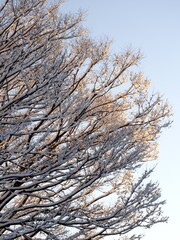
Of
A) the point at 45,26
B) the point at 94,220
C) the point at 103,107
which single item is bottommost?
the point at 94,220

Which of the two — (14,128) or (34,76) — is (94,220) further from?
(34,76)

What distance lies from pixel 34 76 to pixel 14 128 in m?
1.21

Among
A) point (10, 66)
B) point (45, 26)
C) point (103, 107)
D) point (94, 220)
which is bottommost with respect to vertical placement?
point (94, 220)

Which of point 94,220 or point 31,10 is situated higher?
point 31,10

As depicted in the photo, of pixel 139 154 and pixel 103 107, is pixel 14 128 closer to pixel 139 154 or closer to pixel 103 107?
pixel 139 154

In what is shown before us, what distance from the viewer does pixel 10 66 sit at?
575cm

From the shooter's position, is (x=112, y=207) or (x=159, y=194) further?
(x=112, y=207)

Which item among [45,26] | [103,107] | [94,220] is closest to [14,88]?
[45,26]

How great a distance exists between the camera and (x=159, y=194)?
650cm

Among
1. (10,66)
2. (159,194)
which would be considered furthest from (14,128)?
(159,194)

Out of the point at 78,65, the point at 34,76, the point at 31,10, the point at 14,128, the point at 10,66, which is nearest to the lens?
the point at 14,128

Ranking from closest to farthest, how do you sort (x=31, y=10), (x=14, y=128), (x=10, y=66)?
(x=14, y=128), (x=10, y=66), (x=31, y=10)

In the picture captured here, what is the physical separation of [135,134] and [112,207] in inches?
62.1

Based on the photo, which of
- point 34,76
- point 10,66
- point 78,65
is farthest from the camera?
point 78,65
